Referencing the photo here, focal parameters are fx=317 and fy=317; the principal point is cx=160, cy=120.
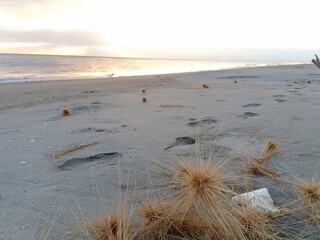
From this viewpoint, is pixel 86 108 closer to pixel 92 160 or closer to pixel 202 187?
pixel 92 160

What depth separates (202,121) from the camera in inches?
191

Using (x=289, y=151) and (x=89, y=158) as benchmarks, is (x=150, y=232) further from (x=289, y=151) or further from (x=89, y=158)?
(x=289, y=151)

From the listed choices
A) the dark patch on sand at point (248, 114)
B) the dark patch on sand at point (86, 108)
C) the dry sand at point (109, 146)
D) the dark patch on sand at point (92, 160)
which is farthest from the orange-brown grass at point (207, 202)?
the dark patch on sand at point (86, 108)

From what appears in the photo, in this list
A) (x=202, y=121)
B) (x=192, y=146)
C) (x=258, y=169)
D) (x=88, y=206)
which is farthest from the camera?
(x=202, y=121)

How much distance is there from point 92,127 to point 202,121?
5.46 ft

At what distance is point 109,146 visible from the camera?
3691 mm

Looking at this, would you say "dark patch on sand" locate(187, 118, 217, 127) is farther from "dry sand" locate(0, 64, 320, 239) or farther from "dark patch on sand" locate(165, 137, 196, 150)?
"dark patch on sand" locate(165, 137, 196, 150)

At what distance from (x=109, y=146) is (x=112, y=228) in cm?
192

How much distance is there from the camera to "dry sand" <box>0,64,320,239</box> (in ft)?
7.67

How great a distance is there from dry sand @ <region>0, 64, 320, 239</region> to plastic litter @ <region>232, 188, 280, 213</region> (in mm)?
175

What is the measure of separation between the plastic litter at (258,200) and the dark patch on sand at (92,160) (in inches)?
57.3

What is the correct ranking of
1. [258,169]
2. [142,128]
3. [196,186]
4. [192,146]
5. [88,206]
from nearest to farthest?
1. [196,186]
2. [88,206]
3. [258,169]
4. [192,146]
5. [142,128]

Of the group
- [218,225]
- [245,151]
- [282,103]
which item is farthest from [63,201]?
[282,103]

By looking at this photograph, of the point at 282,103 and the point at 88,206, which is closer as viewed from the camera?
the point at 88,206
